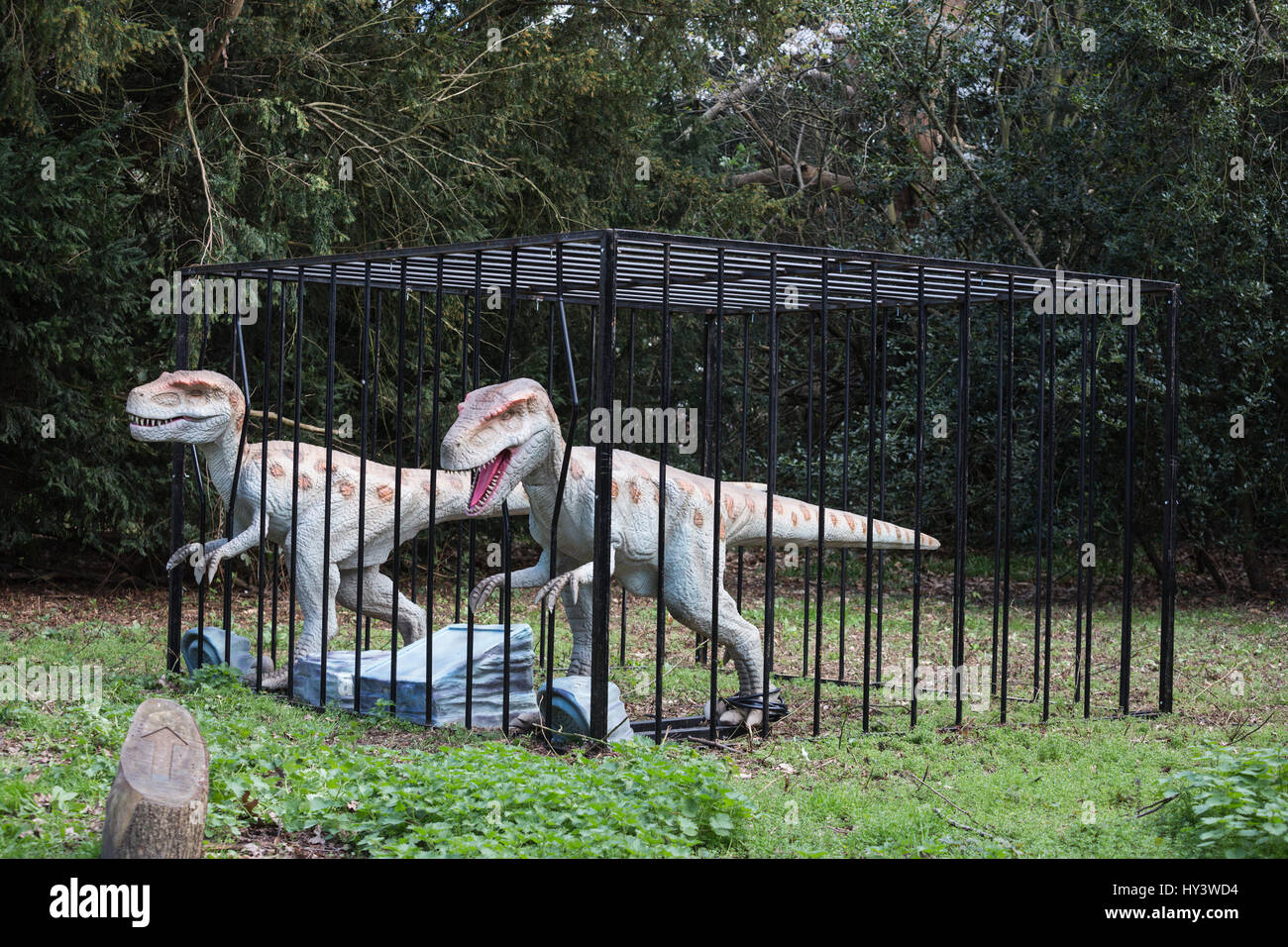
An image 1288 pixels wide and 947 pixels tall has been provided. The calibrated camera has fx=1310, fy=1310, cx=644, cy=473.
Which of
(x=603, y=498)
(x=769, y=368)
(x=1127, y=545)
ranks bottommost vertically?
(x=1127, y=545)

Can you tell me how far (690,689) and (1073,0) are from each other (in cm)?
808

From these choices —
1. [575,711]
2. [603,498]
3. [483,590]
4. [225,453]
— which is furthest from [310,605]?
[603,498]

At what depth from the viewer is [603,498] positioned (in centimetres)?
524

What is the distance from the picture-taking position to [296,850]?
159 inches

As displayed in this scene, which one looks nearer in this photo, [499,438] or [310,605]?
[499,438]

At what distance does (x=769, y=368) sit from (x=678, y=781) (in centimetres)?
448

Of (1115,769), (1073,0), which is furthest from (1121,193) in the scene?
(1115,769)

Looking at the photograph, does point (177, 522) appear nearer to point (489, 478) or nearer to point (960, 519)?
point (489, 478)

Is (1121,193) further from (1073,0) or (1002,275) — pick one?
(1002,275)

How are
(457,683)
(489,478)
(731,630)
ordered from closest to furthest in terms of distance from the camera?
1. (489,478)
2. (457,683)
3. (731,630)

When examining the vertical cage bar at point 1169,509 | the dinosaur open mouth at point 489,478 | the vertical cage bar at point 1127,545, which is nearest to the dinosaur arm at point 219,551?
the dinosaur open mouth at point 489,478

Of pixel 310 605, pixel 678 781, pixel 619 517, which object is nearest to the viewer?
pixel 678 781

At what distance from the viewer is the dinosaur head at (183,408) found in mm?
6754

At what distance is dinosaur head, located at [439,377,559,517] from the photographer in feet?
18.5
